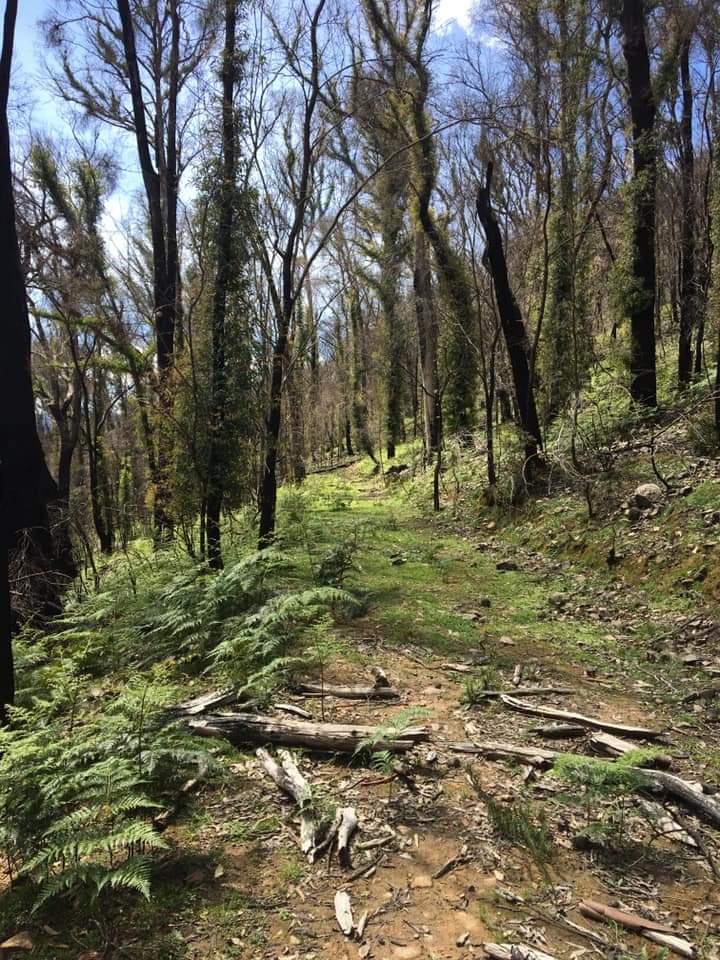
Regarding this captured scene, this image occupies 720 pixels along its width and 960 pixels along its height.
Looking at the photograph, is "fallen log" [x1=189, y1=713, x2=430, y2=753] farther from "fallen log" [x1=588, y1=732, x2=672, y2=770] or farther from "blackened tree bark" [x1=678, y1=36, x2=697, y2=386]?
"blackened tree bark" [x1=678, y1=36, x2=697, y2=386]

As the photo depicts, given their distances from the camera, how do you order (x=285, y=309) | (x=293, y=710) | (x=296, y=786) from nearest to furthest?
1. (x=296, y=786)
2. (x=293, y=710)
3. (x=285, y=309)

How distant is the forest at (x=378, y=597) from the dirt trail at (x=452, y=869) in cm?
2

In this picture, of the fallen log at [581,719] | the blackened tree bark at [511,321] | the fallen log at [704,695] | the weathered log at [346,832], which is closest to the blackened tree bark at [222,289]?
the blackened tree bark at [511,321]

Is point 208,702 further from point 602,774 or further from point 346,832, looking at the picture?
point 602,774

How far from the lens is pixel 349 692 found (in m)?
4.39

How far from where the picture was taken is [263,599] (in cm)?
610

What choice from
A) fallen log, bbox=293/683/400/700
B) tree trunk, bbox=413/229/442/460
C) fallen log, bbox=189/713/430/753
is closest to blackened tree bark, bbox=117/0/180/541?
tree trunk, bbox=413/229/442/460

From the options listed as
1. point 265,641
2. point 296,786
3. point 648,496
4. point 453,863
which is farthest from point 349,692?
point 648,496

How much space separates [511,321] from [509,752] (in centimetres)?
898

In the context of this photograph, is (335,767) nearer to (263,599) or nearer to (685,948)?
(685,948)

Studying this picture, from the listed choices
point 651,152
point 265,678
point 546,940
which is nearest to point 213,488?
point 265,678

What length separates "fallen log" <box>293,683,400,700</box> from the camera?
171 inches

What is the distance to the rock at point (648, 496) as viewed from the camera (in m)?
7.51

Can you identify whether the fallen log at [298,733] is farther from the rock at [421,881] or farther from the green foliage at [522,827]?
the rock at [421,881]
